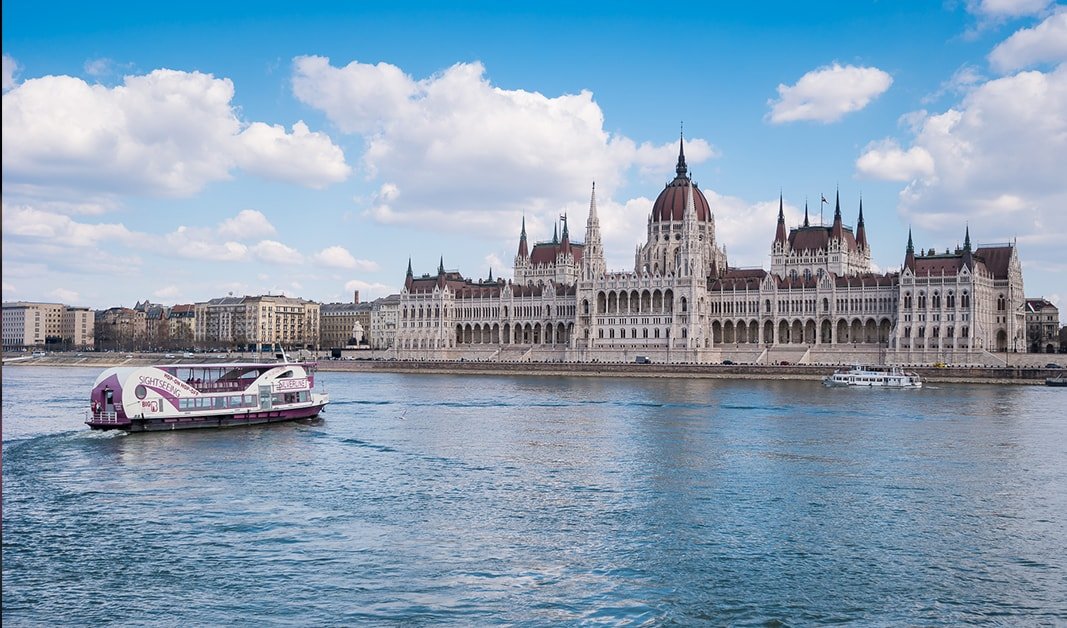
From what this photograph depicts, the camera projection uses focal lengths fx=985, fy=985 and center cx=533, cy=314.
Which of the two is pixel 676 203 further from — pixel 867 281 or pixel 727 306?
pixel 867 281

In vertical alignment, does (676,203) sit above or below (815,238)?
above

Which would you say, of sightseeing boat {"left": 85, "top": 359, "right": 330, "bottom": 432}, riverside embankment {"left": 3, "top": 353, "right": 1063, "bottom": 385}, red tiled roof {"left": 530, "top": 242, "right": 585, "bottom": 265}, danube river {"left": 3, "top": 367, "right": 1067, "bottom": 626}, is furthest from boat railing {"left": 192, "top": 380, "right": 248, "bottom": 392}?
red tiled roof {"left": 530, "top": 242, "right": 585, "bottom": 265}

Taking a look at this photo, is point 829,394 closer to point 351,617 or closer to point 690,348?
point 690,348

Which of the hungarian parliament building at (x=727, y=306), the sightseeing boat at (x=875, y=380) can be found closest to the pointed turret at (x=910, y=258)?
the hungarian parliament building at (x=727, y=306)

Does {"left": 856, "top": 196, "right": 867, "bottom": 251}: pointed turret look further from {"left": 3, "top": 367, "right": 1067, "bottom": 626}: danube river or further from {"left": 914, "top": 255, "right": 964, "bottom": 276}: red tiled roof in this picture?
{"left": 3, "top": 367, "right": 1067, "bottom": 626}: danube river

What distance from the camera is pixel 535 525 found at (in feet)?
82.7

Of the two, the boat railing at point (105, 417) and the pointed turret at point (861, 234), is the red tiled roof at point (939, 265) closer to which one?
the pointed turret at point (861, 234)

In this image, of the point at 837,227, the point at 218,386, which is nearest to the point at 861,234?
the point at 837,227

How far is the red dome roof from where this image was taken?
134m

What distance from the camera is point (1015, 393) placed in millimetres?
75625

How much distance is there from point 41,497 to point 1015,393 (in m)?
69.6

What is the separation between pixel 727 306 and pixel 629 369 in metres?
20.8

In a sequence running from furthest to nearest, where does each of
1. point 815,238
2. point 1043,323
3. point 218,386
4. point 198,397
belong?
point 1043,323 < point 815,238 < point 218,386 < point 198,397

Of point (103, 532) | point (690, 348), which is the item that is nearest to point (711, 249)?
point (690, 348)
